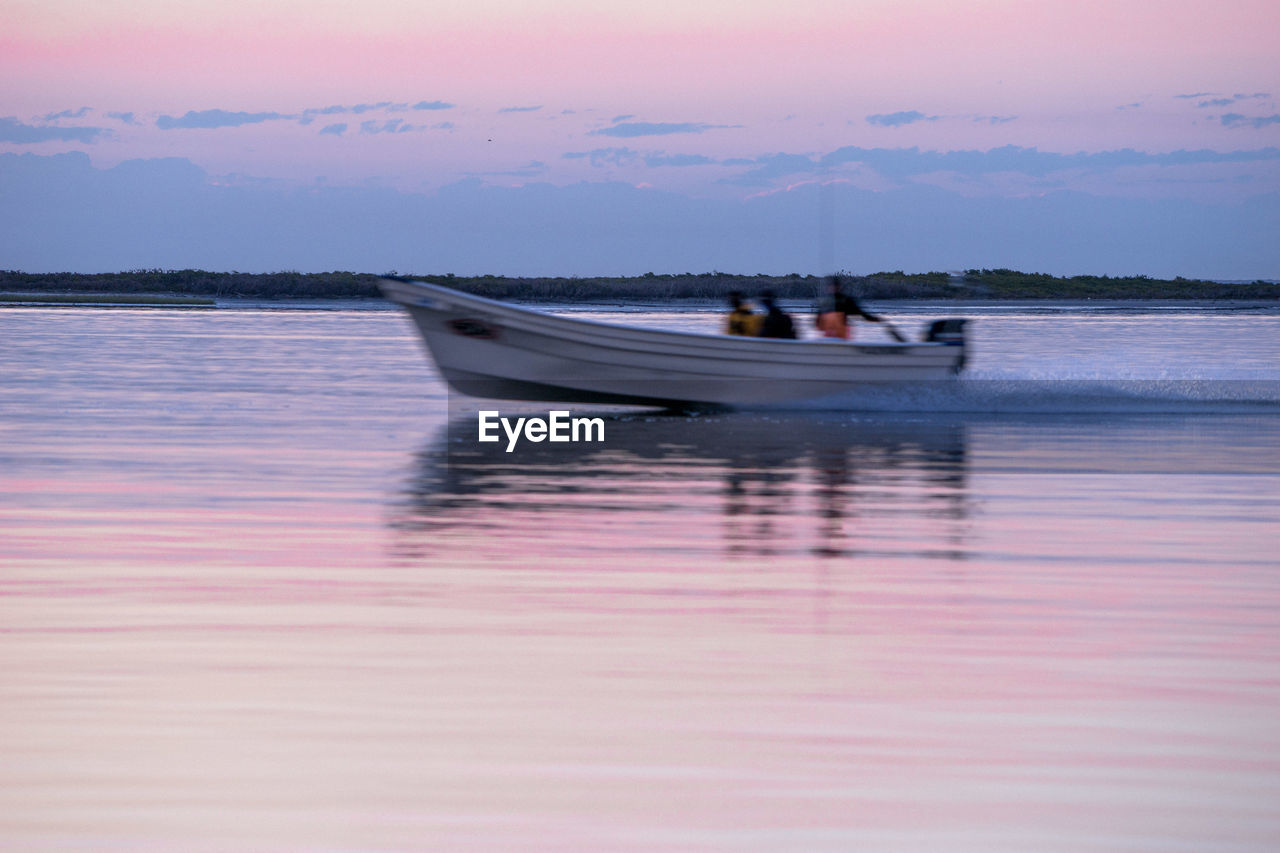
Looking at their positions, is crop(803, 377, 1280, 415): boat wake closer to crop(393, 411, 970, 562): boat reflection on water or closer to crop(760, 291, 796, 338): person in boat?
crop(760, 291, 796, 338): person in boat

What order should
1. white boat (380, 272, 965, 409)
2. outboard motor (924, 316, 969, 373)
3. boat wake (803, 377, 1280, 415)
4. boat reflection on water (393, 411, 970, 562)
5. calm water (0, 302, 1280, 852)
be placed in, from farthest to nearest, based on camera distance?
boat wake (803, 377, 1280, 415) < outboard motor (924, 316, 969, 373) < white boat (380, 272, 965, 409) < boat reflection on water (393, 411, 970, 562) < calm water (0, 302, 1280, 852)

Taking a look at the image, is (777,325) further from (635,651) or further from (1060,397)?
(635,651)

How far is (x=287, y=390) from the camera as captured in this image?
1018 inches

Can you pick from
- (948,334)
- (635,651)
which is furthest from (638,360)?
(635,651)

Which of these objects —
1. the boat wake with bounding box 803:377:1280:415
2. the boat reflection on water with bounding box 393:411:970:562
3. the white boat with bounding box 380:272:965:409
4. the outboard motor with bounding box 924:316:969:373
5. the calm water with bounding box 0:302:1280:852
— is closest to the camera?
the calm water with bounding box 0:302:1280:852

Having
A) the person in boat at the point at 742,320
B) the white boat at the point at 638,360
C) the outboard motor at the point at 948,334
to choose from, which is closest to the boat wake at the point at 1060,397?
the white boat at the point at 638,360

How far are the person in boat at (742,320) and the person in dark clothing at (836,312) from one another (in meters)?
0.94

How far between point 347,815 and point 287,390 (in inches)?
852

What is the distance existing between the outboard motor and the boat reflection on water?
2.24 meters

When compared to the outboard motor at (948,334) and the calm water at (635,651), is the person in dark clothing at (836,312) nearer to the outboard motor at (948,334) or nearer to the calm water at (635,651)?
the outboard motor at (948,334)

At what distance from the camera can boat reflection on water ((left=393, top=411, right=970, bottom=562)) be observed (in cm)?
1024

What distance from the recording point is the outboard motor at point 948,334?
22.2m

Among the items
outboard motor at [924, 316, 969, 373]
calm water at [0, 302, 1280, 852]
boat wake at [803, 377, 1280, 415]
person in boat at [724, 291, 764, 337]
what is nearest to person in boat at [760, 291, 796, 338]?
person in boat at [724, 291, 764, 337]

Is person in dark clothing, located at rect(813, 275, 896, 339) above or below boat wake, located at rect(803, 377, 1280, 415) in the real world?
above
